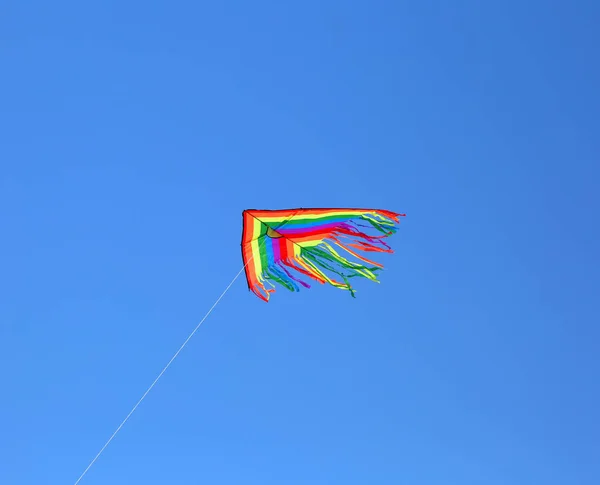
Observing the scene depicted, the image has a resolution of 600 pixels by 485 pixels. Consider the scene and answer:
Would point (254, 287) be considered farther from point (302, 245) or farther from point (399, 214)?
point (399, 214)

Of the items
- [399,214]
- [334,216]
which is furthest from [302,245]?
[399,214]

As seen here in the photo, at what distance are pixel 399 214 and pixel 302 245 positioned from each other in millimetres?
1578

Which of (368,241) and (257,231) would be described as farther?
(257,231)

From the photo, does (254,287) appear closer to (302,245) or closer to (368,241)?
(302,245)

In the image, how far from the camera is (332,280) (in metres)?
11.2

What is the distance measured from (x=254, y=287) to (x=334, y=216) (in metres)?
1.62

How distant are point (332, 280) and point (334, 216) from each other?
119 centimetres

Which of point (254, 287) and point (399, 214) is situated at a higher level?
point (399, 214)

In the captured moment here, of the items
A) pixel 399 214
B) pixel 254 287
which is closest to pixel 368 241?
pixel 399 214

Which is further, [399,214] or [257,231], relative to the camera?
[257,231]

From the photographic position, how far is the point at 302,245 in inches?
474

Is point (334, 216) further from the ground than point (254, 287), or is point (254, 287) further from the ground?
point (334, 216)

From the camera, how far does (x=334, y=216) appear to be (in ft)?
39.3

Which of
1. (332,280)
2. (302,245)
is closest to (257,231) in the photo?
(302,245)
